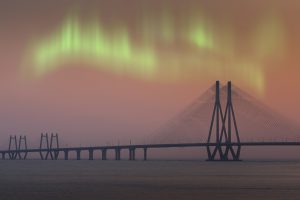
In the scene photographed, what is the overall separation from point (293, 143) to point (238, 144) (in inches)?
334

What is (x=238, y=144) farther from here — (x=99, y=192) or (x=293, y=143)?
(x=99, y=192)

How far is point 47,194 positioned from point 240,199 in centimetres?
1168

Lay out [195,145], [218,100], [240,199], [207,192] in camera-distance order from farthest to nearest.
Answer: [195,145], [218,100], [207,192], [240,199]

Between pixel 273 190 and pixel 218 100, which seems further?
pixel 218 100

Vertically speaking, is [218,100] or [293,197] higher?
[218,100]

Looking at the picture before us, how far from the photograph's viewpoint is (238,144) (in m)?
115

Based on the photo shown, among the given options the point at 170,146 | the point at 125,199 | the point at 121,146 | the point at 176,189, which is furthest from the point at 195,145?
the point at 125,199

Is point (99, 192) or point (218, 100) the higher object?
point (218, 100)

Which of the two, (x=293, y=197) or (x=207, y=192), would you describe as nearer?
(x=293, y=197)

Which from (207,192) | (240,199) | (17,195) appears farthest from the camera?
(207,192)

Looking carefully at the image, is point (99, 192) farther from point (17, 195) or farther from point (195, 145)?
point (195, 145)

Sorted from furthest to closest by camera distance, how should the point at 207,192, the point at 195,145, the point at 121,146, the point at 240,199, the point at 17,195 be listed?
the point at 121,146
the point at 195,145
the point at 207,192
the point at 17,195
the point at 240,199

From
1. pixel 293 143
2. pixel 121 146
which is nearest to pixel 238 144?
pixel 293 143

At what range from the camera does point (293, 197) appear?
39.7m
